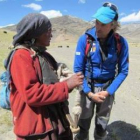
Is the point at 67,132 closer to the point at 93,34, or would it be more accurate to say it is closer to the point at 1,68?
the point at 93,34

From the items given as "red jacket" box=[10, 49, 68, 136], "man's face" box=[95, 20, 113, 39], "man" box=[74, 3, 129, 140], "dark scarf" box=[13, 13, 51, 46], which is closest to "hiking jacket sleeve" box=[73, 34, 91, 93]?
"man" box=[74, 3, 129, 140]

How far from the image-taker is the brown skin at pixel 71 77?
261 cm

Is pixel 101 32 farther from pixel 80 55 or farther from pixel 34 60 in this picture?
pixel 34 60

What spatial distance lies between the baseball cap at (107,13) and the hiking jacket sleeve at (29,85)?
1.44 m

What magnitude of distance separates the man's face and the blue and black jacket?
63 millimetres

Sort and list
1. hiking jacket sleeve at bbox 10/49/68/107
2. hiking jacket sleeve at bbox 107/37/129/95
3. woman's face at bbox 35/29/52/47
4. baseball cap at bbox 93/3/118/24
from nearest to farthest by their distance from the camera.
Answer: hiking jacket sleeve at bbox 10/49/68/107 < woman's face at bbox 35/29/52/47 < baseball cap at bbox 93/3/118/24 < hiking jacket sleeve at bbox 107/37/129/95

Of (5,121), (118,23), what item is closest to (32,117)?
(118,23)

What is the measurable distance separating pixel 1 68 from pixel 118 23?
1005 centimetres

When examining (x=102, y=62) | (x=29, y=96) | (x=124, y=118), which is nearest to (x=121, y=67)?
(x=102, y=62)

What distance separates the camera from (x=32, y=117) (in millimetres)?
2619

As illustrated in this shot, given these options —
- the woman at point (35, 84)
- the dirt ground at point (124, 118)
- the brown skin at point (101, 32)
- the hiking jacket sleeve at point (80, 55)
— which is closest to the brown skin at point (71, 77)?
the woman at point (35, 84)

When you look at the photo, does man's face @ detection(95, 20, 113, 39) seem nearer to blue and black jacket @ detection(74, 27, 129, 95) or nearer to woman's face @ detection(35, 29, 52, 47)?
blue and black jacket @ detection(74, 27, 129, 95)

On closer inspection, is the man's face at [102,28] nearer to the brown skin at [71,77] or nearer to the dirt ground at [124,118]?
the brown skin at [71,77]

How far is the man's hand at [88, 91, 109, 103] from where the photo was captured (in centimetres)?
392
